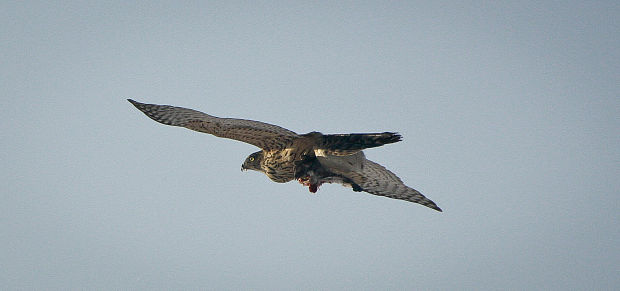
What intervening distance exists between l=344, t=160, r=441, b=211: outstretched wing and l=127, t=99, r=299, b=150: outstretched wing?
1660 mm

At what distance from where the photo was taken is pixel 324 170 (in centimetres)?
1148

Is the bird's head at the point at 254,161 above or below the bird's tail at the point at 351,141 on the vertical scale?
below

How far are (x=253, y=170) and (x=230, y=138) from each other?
1052 mm

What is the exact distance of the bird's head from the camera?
11.8 m

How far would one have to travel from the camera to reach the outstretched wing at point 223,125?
10820 mm

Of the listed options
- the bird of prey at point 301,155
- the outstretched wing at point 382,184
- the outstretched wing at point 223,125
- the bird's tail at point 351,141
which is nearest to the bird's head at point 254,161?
the bird of prey at point 301,155

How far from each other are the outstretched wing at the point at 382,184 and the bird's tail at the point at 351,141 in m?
1.24

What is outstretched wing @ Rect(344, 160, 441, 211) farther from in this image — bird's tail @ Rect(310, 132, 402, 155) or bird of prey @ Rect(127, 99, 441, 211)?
bird's tail @ Rect(310, 132, 402, 155)

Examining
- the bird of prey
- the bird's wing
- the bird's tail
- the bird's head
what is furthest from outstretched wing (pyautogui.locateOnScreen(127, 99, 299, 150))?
the bird's tail

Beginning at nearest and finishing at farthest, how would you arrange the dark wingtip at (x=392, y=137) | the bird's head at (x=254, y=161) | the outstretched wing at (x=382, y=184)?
the dark wingtip at (x=392, y=137)
the outstretched wing at (x=382, y=184)
the bird's head at (x=254, y=161)

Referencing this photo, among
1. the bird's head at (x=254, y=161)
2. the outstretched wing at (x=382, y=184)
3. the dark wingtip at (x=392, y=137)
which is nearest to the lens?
the dark wingtip at (x=392, y=137)

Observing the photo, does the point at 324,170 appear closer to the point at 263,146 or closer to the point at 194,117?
the point at 263,146

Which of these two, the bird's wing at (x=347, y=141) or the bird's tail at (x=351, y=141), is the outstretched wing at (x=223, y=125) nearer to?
the bird's wing at (x=347, y=141)

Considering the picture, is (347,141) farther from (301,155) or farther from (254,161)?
(254,161)
